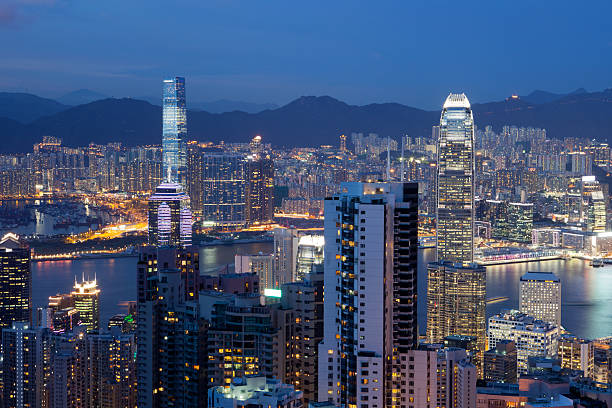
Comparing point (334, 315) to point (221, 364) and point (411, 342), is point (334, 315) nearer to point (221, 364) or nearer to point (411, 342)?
point (411, 342)

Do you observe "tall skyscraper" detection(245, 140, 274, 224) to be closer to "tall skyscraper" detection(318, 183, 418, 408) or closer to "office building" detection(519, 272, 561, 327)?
"office building" detection(519, 272, 561, 327)

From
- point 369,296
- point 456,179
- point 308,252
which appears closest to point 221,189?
point 456,179

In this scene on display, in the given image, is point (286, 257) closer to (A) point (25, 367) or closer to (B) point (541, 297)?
(B) point (541, 297)

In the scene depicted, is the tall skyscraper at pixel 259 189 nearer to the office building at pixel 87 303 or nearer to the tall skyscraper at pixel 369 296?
the office building at pixel 87 303

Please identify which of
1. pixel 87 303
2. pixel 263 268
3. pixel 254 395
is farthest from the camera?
pixel 263 268

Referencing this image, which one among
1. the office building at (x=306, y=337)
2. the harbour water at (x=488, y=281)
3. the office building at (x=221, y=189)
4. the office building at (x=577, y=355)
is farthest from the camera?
the office building at (x=221, y=189)

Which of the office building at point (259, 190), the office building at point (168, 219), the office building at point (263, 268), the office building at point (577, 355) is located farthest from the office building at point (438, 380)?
the office building at point (259, 190)

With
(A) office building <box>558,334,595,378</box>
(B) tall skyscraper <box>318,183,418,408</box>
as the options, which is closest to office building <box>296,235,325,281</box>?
(A) office building <box>558,334,595,378</box>
